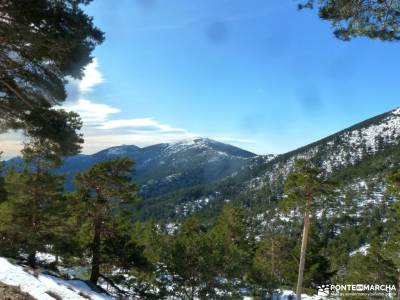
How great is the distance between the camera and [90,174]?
74.1 feet

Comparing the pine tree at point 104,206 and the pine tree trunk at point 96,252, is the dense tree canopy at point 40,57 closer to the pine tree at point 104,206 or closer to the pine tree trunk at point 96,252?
the pine tree at point 104,206

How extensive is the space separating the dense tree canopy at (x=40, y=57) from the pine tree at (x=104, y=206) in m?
9.91

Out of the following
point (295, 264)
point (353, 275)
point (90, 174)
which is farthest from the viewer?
point (295, 264)

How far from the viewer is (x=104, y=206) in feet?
75.2

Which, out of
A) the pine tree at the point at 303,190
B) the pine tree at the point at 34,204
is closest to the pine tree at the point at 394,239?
the pine tree at the point at 303,190

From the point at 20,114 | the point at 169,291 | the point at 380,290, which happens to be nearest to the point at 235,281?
the point at 169,291

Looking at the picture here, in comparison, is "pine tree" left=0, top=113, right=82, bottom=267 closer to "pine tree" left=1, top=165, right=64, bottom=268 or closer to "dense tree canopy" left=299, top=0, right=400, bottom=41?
"pine tree" left=1, top=165, right=64, bottom=268

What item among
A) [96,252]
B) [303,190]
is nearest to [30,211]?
[96,252]

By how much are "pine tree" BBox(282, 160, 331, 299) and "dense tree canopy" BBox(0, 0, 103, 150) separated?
15.7 m

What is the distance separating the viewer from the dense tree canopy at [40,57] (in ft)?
29.9

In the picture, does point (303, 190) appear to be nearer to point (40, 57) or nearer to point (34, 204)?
point (34, 204)

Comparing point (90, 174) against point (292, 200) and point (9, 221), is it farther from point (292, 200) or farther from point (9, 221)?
point (292, 200)

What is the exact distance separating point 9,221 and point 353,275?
88.0ft

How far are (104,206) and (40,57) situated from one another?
14.3 metres
